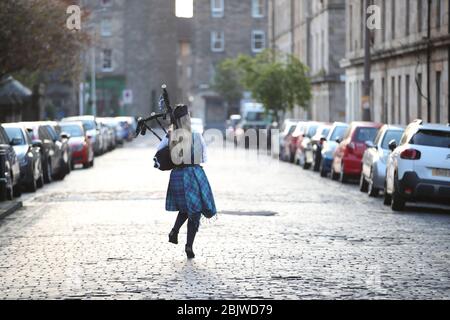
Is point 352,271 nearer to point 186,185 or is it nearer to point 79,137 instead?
point 186,185

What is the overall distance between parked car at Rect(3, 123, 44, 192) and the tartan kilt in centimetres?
1373

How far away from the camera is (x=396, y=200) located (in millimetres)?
24672

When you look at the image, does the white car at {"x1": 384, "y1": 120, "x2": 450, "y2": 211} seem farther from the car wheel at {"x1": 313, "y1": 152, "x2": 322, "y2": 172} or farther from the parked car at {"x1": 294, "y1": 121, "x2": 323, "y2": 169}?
the parked car at {"x1": 294, "y1": 121, "x2": 323, "y2": 169}

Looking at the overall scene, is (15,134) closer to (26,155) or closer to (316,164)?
(26,155)

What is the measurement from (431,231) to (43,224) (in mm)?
5937

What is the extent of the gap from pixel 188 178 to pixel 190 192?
17 centimetres

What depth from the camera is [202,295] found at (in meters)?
12.6

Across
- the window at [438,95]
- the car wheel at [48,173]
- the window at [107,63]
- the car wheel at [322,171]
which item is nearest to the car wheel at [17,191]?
the car wheel at [48,173]

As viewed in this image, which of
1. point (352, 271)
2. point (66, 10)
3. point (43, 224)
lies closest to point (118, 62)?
point (66, 10)

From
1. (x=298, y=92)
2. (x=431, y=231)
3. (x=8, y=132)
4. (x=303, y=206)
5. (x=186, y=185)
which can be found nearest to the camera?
(x=186, y=185)

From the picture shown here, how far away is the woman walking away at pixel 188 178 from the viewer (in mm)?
16234

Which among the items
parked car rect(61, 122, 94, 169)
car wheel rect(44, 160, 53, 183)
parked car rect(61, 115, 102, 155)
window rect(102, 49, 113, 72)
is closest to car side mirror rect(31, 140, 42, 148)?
car wheel rect(44, 160, 53, 183)

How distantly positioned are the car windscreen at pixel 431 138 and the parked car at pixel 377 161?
3351 millimetres

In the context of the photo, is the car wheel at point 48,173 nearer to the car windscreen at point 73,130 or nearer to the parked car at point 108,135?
the car windscreen at point 73,130
